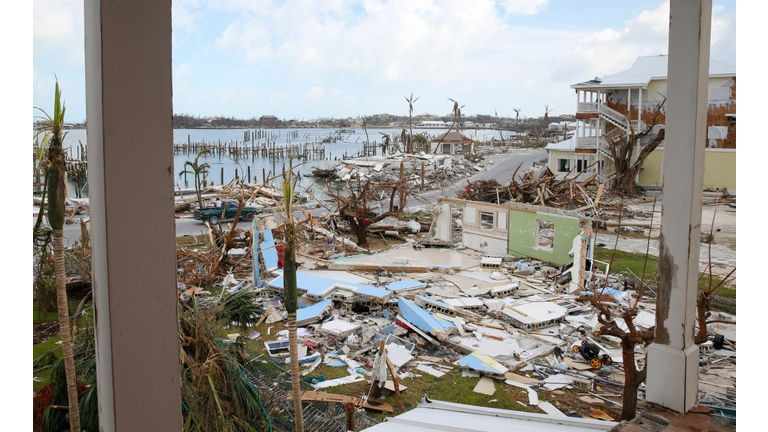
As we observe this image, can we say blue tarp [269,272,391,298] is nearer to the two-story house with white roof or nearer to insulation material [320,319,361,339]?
insulation material [320,319,361,339]

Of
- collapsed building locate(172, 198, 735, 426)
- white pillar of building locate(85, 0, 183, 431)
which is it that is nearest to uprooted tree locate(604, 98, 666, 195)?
collapsed building locate(172, 198, 735, 426)

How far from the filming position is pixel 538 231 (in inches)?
647

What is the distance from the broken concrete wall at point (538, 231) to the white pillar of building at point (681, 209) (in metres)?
10.1

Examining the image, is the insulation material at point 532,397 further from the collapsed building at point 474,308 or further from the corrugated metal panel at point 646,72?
the corrugated metal panel at point 646,72

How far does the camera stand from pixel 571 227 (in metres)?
15.1

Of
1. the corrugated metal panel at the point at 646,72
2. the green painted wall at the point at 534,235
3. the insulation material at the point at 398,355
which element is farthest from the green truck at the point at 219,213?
the corrugated metal panel at the point at 646,72

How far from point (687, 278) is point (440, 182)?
37573 millimetres

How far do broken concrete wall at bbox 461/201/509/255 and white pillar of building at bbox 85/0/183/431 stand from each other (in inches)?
624

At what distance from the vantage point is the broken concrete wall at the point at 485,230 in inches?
689

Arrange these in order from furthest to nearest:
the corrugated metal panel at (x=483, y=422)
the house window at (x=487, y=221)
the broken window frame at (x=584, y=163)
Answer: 1. the broken window frame at (x=584, y=163)
2. the house window at (x=487, y=221)
3. the corrugated metal panel at (x=483, y=422)

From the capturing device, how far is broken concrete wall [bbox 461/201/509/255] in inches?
689

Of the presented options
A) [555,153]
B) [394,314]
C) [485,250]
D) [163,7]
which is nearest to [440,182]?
[555,153]

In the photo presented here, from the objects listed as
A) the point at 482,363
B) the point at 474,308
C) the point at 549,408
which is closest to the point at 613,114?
the point at 474,308

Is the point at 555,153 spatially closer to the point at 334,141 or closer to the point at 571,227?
the point at 571,227
